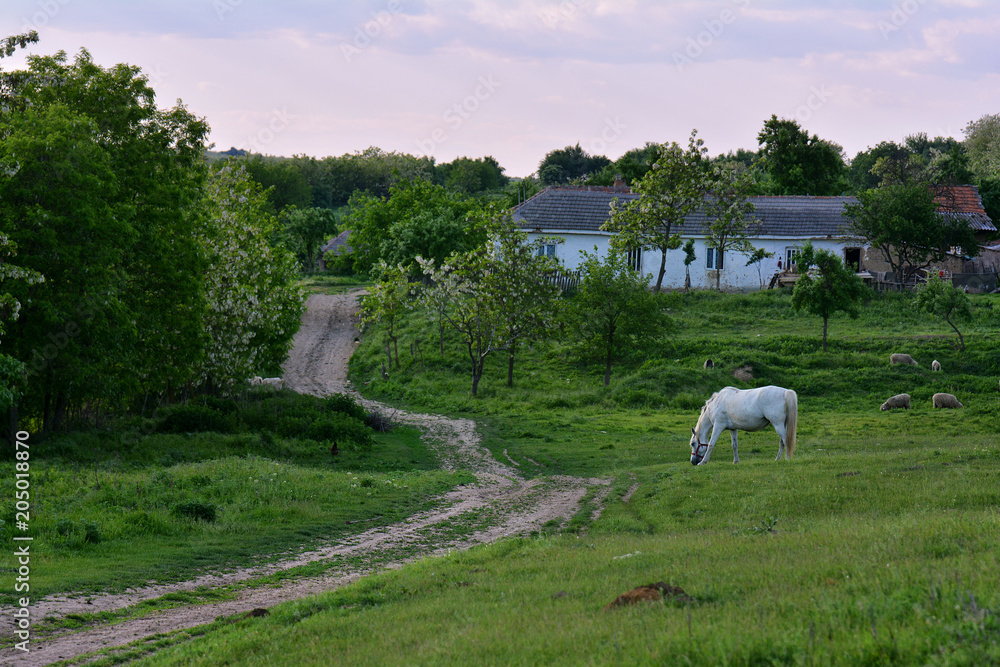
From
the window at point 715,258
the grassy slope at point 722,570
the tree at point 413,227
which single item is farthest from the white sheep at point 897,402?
the tree at point 413,227

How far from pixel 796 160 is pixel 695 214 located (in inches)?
815

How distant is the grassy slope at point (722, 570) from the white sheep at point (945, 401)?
132 cm

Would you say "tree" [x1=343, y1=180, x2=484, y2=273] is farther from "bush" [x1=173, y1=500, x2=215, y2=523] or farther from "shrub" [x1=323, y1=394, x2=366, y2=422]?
"bush" [x1=173, y1=500, x2=215, y2=523]

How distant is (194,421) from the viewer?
2789 centimetres

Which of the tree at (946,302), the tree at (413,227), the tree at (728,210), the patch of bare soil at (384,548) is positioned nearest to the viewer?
the patch of bare soil at (384,548)

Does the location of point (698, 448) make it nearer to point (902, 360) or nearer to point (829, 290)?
point (902, 360)

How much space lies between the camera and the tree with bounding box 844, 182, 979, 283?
50.1 m

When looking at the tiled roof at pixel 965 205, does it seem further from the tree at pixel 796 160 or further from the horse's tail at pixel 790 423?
the horse's tail at pixel 790 423

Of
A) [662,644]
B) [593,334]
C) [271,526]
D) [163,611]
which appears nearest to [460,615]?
[662,644]

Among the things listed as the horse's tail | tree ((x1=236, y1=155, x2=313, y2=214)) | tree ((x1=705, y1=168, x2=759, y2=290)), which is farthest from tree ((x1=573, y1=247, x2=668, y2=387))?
tree ((x1=236, y1=155, x2=313, y2=214))

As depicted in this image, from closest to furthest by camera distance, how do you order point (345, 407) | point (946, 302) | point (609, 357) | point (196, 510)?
point (196, 510) → point (345, 407) → point (946, 302) → point (609, 357)

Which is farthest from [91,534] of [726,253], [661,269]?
[726,253]

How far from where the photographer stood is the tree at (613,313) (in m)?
38.2

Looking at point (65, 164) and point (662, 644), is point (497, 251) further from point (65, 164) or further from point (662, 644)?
point (662, 644)
